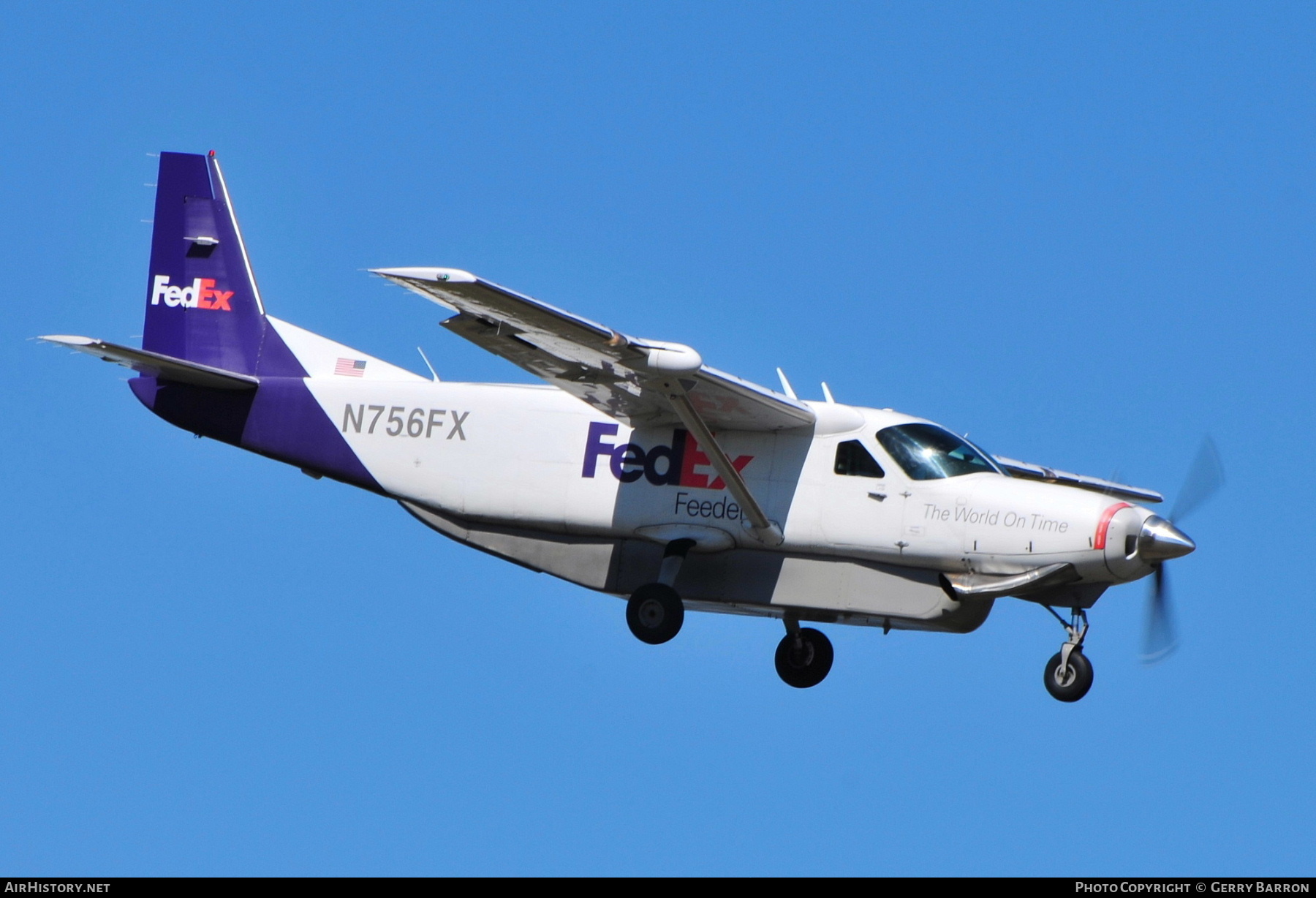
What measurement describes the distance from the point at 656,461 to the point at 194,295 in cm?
720

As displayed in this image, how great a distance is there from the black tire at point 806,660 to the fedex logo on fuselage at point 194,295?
8662 mm

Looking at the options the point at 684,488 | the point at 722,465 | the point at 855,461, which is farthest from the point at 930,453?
the point at 684,488

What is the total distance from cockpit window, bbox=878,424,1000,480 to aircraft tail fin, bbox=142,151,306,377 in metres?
8.22

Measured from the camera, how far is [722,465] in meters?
19.7

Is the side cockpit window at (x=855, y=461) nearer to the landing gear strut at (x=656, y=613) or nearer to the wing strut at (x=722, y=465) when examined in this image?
the wing strut at (x=722, y=465)

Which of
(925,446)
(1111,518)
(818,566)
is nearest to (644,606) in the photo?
(818,566)

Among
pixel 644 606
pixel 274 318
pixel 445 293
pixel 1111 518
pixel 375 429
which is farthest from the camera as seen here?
pixel 274 318

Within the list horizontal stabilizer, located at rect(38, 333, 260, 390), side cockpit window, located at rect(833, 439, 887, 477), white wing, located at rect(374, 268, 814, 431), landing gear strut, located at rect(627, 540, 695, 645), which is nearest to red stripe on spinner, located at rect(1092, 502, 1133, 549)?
side cockpit window, located at rect(833, 439, 887, 477)

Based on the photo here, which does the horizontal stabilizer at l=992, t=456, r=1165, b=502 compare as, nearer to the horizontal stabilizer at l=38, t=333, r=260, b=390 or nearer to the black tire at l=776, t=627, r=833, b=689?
the black tire at l=776, t=627, r=833, b=689

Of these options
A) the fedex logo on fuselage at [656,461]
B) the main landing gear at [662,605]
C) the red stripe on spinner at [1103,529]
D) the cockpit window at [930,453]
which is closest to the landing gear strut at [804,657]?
the main landing gear at [662,605]

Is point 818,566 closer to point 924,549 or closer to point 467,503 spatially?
point 924,549

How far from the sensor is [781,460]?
66.3 ft

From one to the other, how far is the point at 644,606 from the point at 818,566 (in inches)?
80.3

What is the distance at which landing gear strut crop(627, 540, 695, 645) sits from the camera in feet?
65.9
